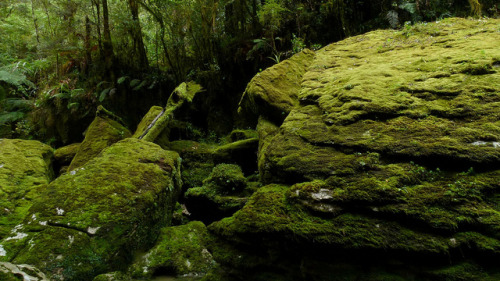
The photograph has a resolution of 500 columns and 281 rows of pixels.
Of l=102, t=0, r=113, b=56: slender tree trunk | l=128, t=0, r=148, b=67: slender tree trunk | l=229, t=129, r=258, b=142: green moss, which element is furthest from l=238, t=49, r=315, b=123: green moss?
l=102, t=0, r=113, b=56: slender tree trunk

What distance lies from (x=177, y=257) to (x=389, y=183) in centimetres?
328

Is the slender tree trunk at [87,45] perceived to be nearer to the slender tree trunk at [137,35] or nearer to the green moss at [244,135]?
the slender tree trunk at [137,35]

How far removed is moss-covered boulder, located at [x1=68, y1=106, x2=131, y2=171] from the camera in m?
7.60

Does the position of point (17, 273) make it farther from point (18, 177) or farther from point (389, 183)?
point (18, 177)

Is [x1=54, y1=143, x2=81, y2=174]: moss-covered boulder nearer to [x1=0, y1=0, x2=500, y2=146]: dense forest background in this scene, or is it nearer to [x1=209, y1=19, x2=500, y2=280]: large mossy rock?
[x1=0, y1=0, x2=500, y2=146]: dense forest background

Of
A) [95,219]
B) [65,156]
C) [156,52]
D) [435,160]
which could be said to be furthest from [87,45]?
[435,160]

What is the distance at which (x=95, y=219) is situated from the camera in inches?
156

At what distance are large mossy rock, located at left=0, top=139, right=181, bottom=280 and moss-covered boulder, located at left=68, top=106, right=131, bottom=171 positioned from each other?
297 centimetres

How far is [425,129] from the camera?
3303 millimetres

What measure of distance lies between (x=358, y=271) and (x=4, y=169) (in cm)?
730

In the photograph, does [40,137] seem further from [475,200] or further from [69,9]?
[475,200]

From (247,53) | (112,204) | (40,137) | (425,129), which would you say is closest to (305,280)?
(425,129)

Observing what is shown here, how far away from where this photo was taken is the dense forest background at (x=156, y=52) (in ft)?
32.5

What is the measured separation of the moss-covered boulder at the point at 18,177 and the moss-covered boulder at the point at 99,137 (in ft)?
3.03
